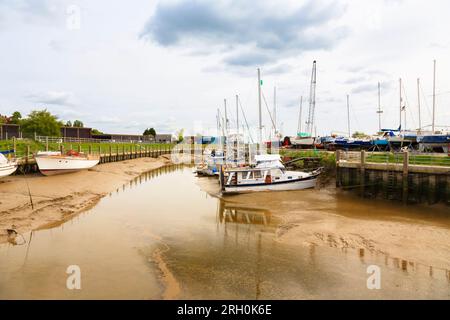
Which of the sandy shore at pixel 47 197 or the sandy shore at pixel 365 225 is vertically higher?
the sandy shore at pixel 47 197

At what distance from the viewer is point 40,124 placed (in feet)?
190

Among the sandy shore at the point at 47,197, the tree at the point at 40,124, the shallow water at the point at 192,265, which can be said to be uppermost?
the tree at the point at 40,124

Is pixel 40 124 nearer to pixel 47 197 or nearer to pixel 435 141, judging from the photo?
pixel 47 197

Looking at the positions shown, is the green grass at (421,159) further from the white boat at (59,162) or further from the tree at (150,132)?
the tree at (150,132)

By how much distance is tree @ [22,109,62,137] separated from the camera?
57625mm

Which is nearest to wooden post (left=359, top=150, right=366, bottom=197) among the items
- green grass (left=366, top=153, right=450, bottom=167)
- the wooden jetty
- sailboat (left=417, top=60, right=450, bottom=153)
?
the wooden jetty

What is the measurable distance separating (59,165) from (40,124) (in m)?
33.5

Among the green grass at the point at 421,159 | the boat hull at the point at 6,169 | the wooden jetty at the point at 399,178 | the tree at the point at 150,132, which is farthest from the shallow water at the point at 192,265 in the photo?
the tree at the point at 150,132

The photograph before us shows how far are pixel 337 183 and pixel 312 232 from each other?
13.3 metres

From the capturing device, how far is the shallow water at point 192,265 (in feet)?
28.8

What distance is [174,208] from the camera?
20375 mm

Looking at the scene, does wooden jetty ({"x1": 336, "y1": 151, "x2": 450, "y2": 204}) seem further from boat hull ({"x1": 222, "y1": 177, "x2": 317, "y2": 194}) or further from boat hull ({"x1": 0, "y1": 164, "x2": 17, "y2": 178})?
boat hull ({"x1": 0, "y1": 164, "x2": 17, "y2": 178})

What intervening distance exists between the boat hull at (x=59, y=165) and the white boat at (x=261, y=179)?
17703 mm

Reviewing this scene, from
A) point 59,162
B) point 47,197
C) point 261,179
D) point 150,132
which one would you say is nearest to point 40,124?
point 59,162
